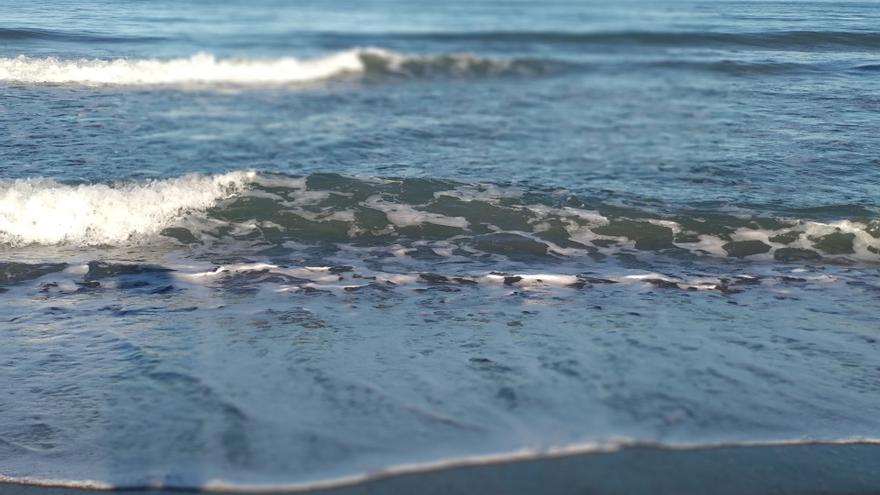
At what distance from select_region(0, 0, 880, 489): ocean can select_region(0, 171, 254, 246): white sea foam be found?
0.11 ft

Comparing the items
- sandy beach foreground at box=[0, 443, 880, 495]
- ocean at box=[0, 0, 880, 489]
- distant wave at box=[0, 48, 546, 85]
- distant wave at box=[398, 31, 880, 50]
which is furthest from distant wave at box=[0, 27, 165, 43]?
sandy beach foreground at box=[0, 443, 880, 495]

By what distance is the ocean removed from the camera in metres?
4.15

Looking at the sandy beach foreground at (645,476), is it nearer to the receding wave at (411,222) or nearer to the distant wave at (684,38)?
the receding wave at (411,222)

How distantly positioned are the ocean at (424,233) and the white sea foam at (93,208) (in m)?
0.03

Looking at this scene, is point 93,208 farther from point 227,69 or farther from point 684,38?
point 684,38

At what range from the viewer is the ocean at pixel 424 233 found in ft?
13.6

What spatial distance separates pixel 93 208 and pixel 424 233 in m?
2.82

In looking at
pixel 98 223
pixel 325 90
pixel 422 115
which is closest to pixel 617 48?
pixel 422 115

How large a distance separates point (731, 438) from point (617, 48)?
8875mm

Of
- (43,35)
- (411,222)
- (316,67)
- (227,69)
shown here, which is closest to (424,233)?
(411,222)

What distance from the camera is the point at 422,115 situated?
10922 millimetres

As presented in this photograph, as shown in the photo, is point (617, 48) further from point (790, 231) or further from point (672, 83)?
point (790, 231)

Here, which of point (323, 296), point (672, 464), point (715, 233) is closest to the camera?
point (672, 464)

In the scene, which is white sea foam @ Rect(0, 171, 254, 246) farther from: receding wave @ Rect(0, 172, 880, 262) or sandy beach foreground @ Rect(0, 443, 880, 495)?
sandy beach foreground @ Rect(0, 443, 880, 495)
